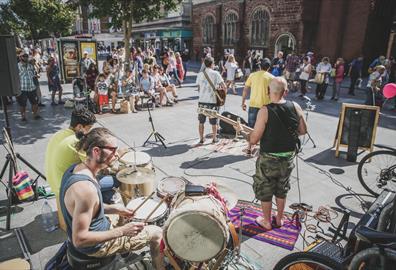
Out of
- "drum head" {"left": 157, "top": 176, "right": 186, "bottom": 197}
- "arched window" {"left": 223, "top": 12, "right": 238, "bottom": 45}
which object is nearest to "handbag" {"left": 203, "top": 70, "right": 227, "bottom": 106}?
"drum head" {"left": 157, "top": 176, "right": 186, "bottom": 197}

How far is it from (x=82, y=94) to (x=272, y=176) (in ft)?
28.6

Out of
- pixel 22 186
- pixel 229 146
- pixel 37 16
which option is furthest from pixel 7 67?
pixel 37 16

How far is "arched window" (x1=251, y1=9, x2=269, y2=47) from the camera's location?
22703 mm

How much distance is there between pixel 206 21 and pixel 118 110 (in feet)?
71.3

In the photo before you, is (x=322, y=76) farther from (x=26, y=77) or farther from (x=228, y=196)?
(x=26, y=77)

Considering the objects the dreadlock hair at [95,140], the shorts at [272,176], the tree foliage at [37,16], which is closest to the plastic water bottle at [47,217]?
the dreadlock hair at [95,140]

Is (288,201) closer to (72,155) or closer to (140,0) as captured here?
(72,155)

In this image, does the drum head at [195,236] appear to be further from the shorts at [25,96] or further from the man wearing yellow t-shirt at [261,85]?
the shorts at [25,96]

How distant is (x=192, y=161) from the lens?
20.8 feet

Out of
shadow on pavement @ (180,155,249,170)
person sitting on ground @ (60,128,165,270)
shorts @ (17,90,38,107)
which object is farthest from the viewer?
shorts @ (17,90,38,107)

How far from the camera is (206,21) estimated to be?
29297 millimetres

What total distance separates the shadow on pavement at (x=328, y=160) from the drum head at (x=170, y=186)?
3782 millimetres

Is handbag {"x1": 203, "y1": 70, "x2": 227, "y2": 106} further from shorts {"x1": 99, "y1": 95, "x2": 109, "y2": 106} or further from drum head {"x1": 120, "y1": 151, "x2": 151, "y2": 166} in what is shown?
shorts {"x1": 99, "y1": 95, "x2": 109, "y2": 106}

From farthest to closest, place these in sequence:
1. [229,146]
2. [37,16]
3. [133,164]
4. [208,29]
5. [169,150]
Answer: [208,29], [37,16], [229,146], [169,150], [133,164]
